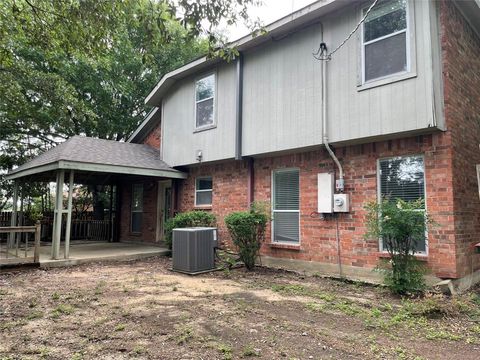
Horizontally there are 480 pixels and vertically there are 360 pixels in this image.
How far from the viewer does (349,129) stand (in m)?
7.16

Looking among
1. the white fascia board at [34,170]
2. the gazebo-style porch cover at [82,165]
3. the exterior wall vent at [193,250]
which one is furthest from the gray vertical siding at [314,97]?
the white fascia board at [34,170]

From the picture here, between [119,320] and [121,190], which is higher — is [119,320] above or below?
below

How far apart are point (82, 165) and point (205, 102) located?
392 centimetres

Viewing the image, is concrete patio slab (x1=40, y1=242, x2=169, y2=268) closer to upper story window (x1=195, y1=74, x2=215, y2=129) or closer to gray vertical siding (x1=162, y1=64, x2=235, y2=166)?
gray vertical siding (x1=162, y1=64, x2=235, y2=166)

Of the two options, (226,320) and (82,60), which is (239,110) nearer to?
(226,320)

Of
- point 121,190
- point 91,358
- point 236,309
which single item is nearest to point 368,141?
point 236,309

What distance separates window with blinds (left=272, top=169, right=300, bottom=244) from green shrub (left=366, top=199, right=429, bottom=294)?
2539 mm

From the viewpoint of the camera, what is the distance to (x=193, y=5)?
4461mm

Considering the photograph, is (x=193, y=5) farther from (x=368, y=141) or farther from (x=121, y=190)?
(x=121, y=190)

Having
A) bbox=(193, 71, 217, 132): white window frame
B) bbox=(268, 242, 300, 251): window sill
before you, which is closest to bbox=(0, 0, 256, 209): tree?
bbox=(193, 71, 217, 132): white window frame

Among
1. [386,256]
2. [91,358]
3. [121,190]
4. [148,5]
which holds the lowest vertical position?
[91,358]

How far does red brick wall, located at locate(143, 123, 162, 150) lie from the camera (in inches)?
527

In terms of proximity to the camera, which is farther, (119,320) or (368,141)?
(368,141)

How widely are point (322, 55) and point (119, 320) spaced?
21.0ft
